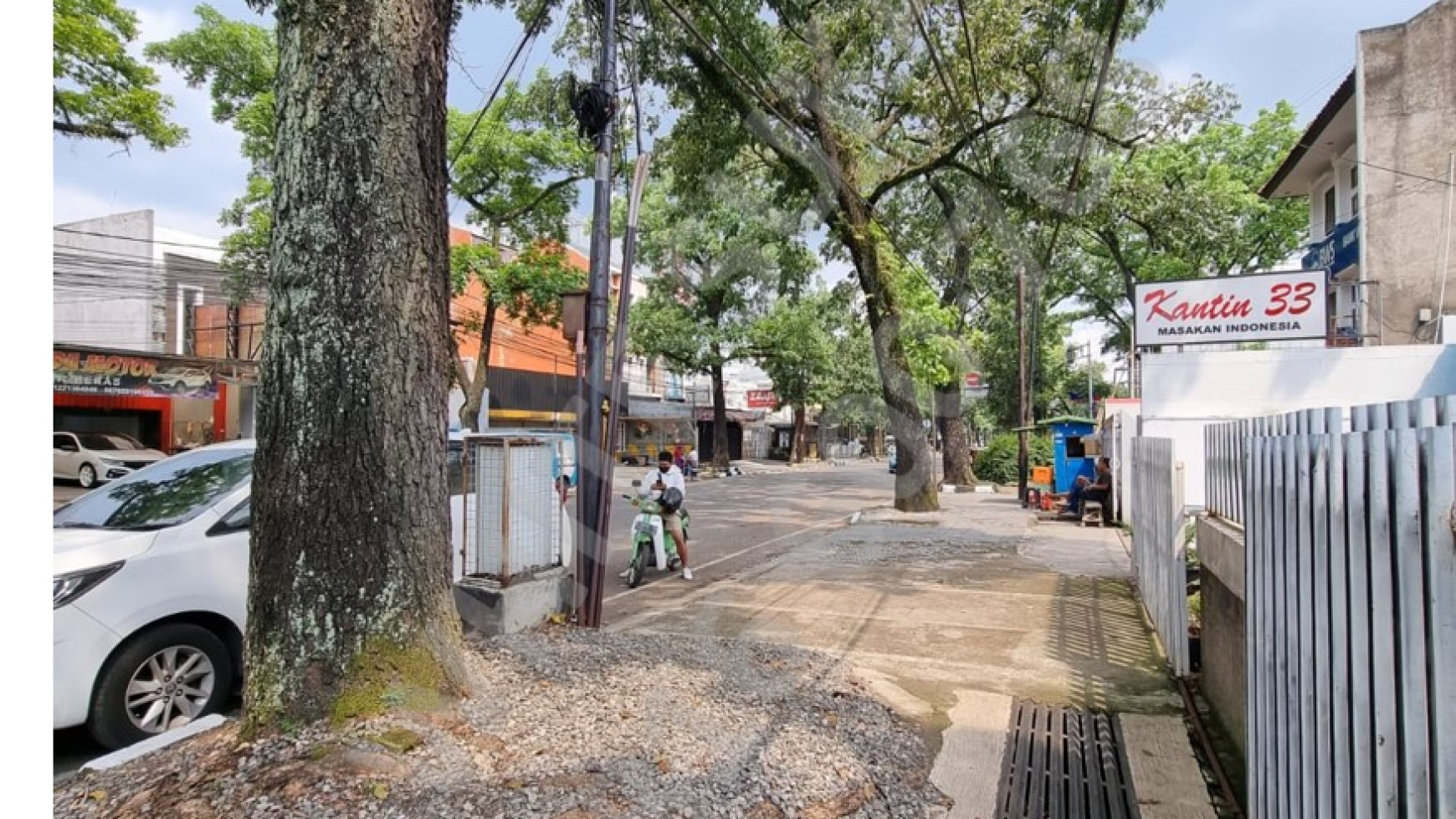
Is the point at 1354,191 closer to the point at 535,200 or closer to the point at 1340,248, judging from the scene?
the point at 1340,248

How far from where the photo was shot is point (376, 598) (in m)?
3.33

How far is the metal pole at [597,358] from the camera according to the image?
6004 millimetres

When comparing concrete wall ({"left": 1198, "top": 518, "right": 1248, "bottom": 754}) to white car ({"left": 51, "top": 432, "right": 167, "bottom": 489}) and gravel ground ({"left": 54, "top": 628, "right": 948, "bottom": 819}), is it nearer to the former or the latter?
gravel ground ({"left": 54, "top": 628, "right": 948, "bottom": 819})

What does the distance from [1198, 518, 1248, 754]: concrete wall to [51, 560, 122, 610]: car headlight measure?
5633mm

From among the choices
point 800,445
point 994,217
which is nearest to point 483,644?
point 994,217

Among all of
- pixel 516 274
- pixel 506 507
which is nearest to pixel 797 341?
pixel 516 274

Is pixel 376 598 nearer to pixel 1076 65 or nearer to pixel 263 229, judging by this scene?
pixel 1076 65

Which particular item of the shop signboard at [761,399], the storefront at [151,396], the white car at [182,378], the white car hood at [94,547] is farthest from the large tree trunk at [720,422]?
the white car hood at [94,547]

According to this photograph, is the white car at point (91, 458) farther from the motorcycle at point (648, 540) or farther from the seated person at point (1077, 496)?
the seated person at point (1077, 496)

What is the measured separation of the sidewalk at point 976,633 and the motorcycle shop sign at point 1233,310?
3.95 m

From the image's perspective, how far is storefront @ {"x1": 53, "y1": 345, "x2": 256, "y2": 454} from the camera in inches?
714

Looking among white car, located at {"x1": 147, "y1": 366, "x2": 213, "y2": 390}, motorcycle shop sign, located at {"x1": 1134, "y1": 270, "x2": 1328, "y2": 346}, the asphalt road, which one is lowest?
the asphalt road

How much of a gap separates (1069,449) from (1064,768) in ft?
48.5

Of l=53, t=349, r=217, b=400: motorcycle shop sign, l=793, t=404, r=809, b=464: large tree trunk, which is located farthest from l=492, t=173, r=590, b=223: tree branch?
l=793, t=404, r=809, b=464: large tree trunk
